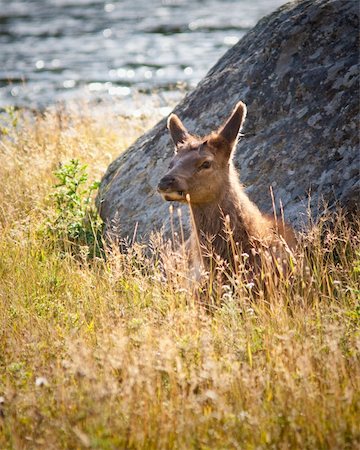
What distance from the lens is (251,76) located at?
858 cm

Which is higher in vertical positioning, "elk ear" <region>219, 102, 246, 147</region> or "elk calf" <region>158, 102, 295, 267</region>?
"elk ear" <region>219, 102, 246, 147</region>

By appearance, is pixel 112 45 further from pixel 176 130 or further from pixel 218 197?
pixel 218 197

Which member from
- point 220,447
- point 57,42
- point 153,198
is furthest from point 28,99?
point 220,447

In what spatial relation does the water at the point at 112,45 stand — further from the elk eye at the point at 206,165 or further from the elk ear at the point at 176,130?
the elk eye at the point at 206,165

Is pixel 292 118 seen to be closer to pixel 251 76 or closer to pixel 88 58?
pixel 251 76

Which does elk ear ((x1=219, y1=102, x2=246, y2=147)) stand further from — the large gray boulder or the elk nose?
the large gray boulder

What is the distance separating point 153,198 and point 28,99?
12.2 meters

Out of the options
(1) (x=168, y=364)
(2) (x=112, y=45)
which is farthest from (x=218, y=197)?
(2) (x=112, y=45)

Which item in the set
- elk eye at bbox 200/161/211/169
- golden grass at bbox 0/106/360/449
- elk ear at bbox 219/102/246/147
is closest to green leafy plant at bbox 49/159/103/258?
golden grass at bbox 0/106/360/449

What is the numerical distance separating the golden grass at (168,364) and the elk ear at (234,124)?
1174mm

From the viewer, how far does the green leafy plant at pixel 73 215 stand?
855 centimetres

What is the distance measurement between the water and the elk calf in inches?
345

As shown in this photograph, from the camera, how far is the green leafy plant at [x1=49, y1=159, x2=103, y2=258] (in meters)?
8.55

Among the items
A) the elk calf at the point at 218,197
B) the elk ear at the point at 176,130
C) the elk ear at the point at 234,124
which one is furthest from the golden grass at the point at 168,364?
the elk ear at the point at 176,130
